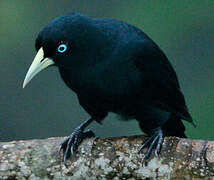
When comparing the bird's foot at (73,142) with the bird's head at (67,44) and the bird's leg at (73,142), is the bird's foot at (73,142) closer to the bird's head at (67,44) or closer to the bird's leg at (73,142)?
the bird's leg at (73,142)

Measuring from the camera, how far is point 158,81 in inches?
167

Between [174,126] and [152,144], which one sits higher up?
[152,144]

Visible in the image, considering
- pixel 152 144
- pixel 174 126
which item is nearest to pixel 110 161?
pixel 152 144

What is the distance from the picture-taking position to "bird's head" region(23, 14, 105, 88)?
3.65m

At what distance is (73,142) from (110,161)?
1.43 feet

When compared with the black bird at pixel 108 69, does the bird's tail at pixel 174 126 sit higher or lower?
lower

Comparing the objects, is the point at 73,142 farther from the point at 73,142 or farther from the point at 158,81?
the point at 158,81

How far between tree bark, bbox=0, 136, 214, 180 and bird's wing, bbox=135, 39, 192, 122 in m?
0.50

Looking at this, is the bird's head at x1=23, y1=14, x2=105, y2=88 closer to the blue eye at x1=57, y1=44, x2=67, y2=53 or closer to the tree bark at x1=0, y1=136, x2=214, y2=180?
the blue eye at x1=57, y1=44, x2=67, y2=53

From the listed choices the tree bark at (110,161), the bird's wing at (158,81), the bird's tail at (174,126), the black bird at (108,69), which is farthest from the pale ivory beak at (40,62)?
the bird's tail at (174,126)

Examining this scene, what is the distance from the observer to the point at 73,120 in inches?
273

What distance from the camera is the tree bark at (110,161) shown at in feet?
11.5

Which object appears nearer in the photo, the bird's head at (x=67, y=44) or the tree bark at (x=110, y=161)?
the tree bark at (x=110, y=161)

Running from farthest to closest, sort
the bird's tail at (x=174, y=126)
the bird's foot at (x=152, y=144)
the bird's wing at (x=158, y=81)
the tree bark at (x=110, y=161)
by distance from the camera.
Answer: the bird's tail at (x=174, y=126) → the bird's wing at (x=158, y=81) → the bird's foot at (x=152, y=144) → the tree bark at (x=110, y=161)
